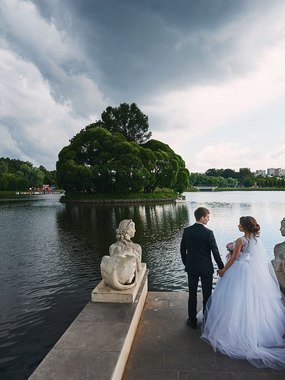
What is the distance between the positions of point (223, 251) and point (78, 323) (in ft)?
36.6

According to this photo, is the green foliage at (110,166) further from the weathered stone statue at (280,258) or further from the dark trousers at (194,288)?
the weathered stone statue at (280,258)

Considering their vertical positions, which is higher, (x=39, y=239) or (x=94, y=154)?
(x=94, y=154)

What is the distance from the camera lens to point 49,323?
7.30 meters

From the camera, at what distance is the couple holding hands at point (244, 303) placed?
416 centimetres

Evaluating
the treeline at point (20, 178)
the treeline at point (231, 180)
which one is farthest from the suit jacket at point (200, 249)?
the treeline at point (231, 180)

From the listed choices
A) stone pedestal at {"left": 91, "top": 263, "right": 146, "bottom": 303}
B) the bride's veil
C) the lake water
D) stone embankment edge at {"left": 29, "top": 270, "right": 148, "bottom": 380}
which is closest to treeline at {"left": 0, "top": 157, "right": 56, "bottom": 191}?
the lake water

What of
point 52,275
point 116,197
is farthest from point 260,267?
point 116,197

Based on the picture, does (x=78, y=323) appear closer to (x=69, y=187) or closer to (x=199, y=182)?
(x=69, y=187)

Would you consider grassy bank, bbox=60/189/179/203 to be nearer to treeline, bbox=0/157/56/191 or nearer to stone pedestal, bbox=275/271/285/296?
stone pedestal, bbox=275/271/285/296

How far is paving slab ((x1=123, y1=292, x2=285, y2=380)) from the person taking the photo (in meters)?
3.77

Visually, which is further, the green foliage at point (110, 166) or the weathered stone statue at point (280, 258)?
the green foliage at point (110, 166)

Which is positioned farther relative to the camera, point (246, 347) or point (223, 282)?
point (223, 282)

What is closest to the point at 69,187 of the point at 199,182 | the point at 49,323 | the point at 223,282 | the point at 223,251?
the point at 223,251

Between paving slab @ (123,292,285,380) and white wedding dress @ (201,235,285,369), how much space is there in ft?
0.55
